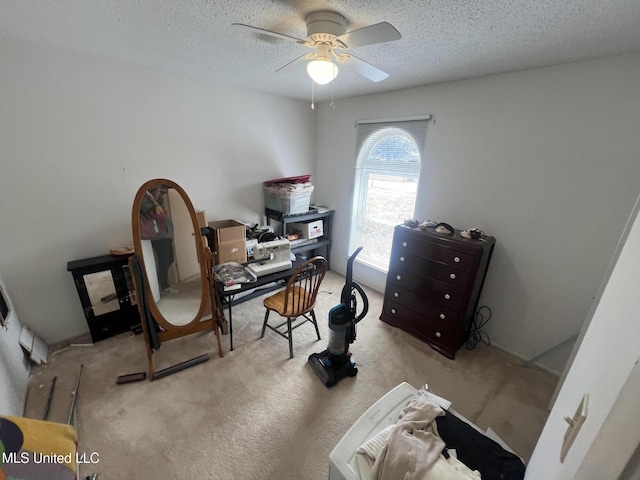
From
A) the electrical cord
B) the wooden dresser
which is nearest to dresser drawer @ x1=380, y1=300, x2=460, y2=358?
the wooden dresser

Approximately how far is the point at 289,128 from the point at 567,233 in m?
2.82

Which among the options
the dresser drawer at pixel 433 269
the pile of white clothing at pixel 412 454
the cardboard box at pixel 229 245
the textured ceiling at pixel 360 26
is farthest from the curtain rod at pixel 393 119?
the pile of white clothing at pixel 412 454

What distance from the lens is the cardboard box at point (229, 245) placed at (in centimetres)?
232

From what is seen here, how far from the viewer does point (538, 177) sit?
1868mm

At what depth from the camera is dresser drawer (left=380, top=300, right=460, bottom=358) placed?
6.95 ft

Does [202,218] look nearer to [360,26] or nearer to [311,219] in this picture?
[311,219]

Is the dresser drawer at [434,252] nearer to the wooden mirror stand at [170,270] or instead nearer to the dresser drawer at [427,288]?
the dresser drawer at [427,288]

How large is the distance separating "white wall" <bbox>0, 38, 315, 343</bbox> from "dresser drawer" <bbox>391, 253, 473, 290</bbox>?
6.59 ft

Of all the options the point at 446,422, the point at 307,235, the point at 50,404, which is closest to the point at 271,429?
the point at 446,422

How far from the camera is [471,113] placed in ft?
6.92

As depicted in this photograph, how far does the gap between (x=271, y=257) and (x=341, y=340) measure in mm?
968

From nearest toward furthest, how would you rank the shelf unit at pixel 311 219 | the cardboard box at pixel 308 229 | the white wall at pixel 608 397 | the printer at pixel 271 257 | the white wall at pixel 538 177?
the white wall at pixel 608 397 < the white wall at pixel 538 177 < the printer at pixel 271 257 < the shelf unit at pixel 311 219 < the cardboard box at pixel 308 229

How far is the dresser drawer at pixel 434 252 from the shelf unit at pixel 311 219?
3.90 ft

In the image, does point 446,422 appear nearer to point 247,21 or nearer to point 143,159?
point 247,21
